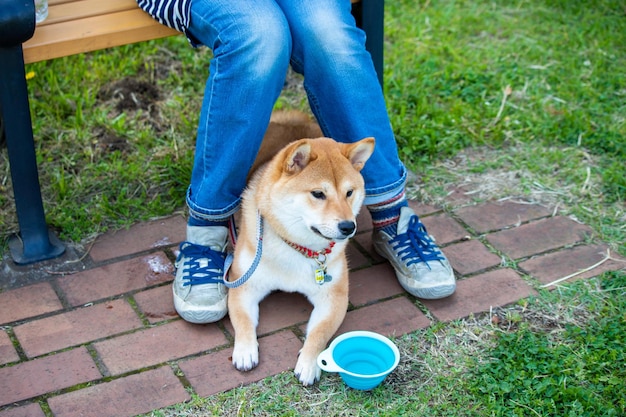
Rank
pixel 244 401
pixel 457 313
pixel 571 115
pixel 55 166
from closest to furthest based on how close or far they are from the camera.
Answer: pixel 244 401, pixel 457 313, pixel 55 166, pixel 571 115

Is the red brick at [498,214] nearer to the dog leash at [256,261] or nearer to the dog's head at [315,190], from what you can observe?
the dog's head at [315,190]

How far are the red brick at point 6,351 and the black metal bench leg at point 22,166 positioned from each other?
432 millimetres

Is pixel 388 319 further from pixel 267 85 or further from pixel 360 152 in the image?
pixel 267 85

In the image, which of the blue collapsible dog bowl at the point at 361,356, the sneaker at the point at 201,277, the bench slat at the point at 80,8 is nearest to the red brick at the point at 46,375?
the sneaker at the point at 201,277

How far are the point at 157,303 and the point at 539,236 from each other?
160cm

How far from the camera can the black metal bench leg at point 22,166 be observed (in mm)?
2789

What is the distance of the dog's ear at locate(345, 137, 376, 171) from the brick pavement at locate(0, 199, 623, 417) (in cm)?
54

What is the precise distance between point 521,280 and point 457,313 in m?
0.34

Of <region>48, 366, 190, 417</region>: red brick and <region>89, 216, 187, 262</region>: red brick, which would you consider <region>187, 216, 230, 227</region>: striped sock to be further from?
<region>48, 366, 190, 417</region>: red brick

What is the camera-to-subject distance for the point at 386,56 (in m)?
4.62

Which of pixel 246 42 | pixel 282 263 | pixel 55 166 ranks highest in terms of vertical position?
pixel 246 42

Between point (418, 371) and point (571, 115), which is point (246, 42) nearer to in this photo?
point (418, 371)

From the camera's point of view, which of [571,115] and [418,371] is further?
[571,115]

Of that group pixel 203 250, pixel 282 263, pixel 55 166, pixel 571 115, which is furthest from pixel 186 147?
pixel 571 115
